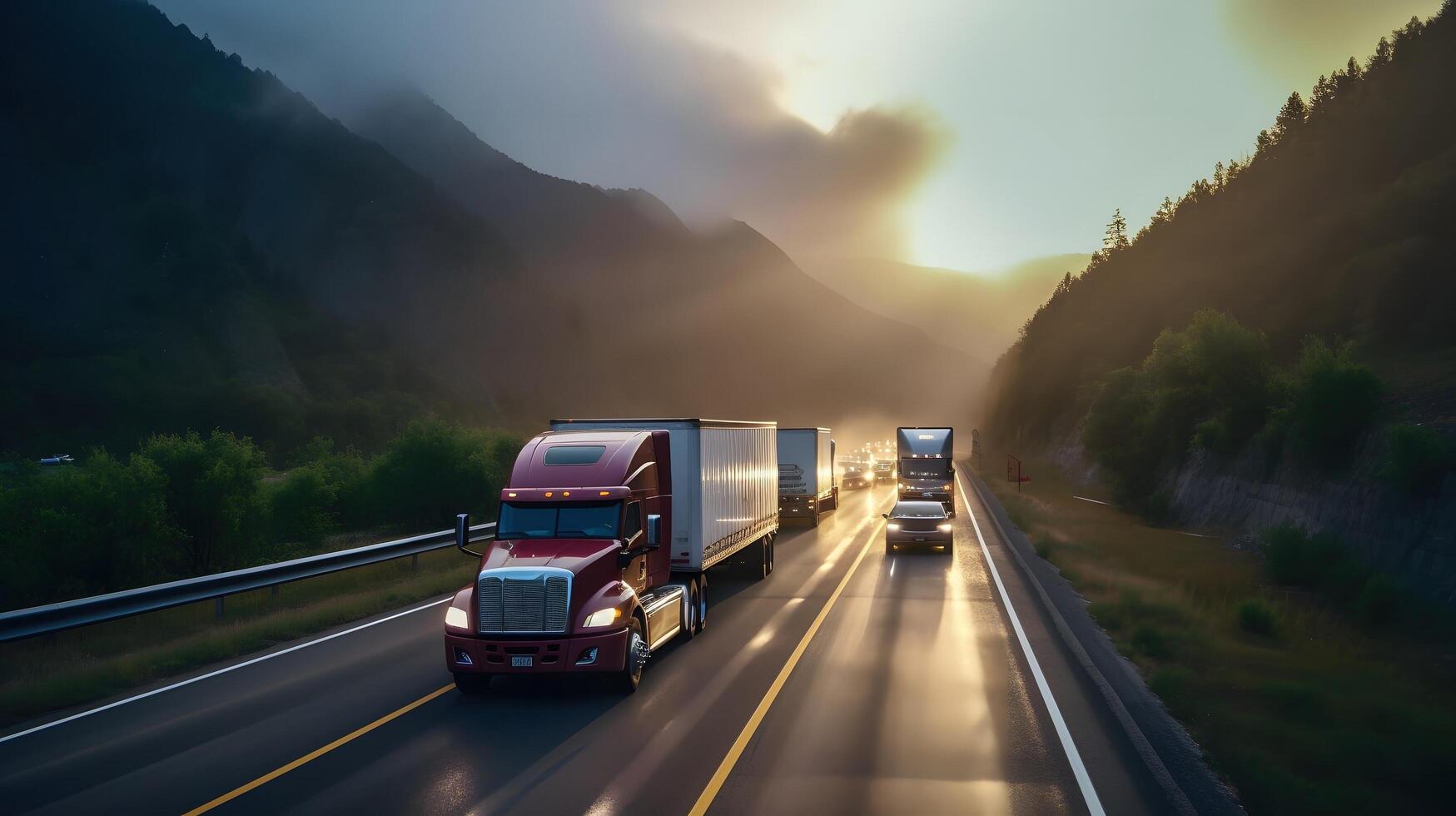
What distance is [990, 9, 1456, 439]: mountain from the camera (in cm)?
5006

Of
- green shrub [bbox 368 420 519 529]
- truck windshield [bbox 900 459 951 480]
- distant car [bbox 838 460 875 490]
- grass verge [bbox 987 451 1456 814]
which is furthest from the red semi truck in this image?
distant car [bbox 838 460 875 490]

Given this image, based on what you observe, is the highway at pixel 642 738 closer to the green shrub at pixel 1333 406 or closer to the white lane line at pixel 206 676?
the white lane line at pixel 206 676

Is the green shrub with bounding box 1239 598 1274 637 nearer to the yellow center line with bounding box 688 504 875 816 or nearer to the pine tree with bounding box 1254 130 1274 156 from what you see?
the yellow center line with bounding box 688 504 875 816

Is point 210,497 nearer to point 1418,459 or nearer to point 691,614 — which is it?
point 691,614

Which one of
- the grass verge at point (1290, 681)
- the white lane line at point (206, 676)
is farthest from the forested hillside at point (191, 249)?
the grass verge at point (1290, 681)

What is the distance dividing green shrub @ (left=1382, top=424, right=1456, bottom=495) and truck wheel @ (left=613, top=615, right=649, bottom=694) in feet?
68.6

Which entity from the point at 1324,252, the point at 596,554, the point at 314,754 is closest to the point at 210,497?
the point at 596,554

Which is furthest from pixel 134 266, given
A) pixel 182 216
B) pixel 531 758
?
pixel 531 758

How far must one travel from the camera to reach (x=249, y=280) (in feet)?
430

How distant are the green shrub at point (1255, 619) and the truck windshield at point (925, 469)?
25051 mm

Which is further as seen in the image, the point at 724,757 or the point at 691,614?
the point at 691,614

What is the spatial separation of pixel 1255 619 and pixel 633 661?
12.2m

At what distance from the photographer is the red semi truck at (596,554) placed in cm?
1192

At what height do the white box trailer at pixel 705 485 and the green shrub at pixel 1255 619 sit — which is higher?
the white box trailer at pixel 705 485
